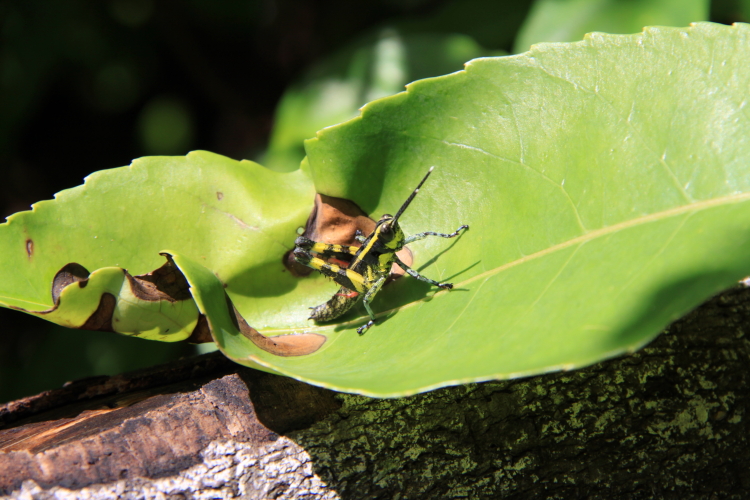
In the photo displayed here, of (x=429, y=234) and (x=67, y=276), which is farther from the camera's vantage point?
(x=429, y=234)

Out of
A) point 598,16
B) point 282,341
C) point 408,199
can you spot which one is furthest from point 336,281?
point 598,16

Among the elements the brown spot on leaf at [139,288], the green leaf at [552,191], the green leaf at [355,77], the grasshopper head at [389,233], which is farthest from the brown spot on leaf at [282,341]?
the green leaf at [355,77]

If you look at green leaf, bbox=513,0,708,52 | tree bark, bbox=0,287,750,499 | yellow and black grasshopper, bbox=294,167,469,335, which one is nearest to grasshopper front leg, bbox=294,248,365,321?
yellow and black grasshopper, bbox=294,167,469,335

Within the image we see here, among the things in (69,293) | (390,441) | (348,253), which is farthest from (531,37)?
(69,293)

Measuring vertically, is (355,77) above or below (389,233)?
above

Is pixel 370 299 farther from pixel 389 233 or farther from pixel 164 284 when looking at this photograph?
pixel 164 284

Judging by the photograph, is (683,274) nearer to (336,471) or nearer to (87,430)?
(336,471)

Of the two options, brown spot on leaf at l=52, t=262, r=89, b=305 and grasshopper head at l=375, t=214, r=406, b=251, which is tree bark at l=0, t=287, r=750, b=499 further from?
grasshopper head at l=375, t=214, r=406, b=251
